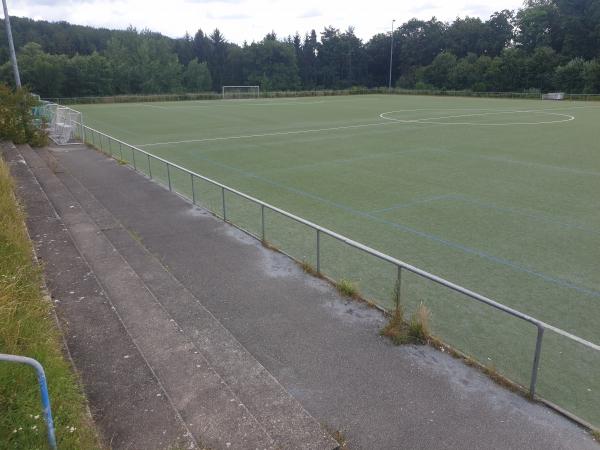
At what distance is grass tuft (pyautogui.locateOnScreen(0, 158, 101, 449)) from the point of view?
12.1ft

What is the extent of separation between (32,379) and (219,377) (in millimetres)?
1711

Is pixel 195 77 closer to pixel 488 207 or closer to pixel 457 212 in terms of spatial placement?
pixel 488 207

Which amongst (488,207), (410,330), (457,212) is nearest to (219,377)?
(410,330)

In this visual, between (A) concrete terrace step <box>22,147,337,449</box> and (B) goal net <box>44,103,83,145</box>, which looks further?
(B) goal net <box>44,103,83,145</box>

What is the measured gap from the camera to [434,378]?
534cm

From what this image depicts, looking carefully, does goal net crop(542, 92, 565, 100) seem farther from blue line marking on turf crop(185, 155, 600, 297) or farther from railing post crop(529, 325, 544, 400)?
railing post crop(529, 325, 544, 400)

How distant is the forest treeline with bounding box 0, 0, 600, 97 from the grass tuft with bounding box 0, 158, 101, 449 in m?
79.2

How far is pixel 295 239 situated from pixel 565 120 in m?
33.5

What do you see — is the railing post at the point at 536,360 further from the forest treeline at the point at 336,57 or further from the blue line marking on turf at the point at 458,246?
the forest treeline at the point at 336,57

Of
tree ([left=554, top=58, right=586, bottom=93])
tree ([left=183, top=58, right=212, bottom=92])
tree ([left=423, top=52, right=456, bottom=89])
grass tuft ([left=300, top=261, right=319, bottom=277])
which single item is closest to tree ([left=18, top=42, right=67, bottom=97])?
tree ([left=183, top=58, right=212, bottom=92])

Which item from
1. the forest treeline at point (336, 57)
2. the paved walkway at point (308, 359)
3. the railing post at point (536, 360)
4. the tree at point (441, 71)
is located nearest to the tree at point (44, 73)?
the forest treeline at point (336, 57)

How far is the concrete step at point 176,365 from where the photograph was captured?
4250 mm

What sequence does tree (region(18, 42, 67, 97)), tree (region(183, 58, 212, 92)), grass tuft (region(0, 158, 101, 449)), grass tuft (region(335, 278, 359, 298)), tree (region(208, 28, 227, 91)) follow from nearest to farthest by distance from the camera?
grass tuft (region(0, 158, 101, 449)), grass tuft (region(335, 278, 359, 298)), tree (region(18, 42, 67, 97)), tree (region(183, 58, 212, 92)), tree (region(208, 28, 227, 91))

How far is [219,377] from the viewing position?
5.02m
